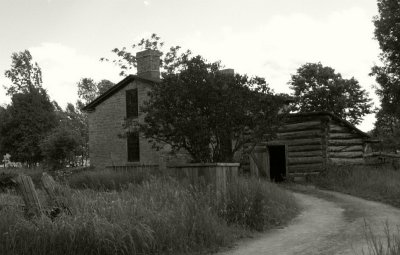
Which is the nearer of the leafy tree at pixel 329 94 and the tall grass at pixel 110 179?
the tall grass at pixel 110 179

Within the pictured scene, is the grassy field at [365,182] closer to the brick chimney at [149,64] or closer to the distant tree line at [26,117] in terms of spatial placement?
the brick chimney at [149,64]

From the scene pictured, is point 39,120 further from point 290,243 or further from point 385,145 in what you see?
point 290,243

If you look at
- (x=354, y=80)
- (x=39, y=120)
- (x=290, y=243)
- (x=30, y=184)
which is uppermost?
(x=354, y=80)

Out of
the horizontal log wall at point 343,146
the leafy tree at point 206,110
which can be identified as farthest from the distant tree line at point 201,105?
the horizontal log wall at point 343,146

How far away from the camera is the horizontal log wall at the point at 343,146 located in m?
19.2

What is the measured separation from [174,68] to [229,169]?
26.9 m

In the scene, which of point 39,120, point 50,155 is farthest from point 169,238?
point 39,120

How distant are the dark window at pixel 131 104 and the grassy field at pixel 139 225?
1591 cm

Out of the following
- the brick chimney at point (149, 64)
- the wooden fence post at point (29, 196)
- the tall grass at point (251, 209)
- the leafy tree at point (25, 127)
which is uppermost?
the brick chimney at point (149, 64)

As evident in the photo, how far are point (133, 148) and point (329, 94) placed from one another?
24.0m

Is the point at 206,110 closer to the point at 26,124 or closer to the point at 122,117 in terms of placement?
the point at 122,117

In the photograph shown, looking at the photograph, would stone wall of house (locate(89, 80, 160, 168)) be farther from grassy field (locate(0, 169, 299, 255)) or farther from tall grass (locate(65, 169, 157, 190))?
grassy field (locate(0, 169, 299, 255))

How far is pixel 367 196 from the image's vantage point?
1341 cm

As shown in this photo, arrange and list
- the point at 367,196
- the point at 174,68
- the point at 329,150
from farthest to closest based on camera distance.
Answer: the point at 174,68 < the point at 329,150 < the point at 367,196
